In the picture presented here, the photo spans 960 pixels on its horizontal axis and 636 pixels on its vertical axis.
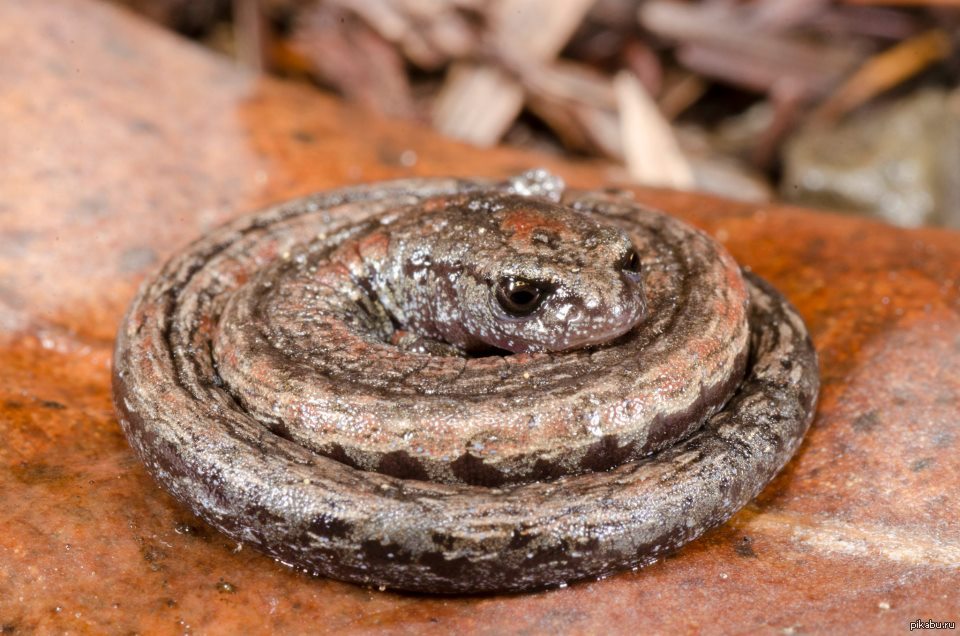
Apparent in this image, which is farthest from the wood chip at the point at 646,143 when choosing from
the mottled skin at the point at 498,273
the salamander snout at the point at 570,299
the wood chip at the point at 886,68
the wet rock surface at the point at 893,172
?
the salamander snout at the point at 570,299

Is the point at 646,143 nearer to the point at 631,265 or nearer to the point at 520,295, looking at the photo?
the point at 631,265

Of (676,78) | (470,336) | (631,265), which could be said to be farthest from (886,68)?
(470,336)

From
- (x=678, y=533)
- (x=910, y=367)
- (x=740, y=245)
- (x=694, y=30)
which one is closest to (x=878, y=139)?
(x=694, y=30)

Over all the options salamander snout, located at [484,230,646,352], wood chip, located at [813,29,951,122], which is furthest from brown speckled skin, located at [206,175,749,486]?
wood chip, located at [813,29,951,122]

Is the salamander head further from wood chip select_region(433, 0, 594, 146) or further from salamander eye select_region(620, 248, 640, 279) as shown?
wood chip select_region(433, 0, 594, 146)

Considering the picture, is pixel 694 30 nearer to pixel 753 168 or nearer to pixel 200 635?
pixel 753 168

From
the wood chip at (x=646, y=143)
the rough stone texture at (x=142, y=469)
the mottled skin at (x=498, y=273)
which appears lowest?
the wood chip at (x=646, y=143)

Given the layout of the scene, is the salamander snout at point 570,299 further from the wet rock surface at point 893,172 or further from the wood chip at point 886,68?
the wood chip at point 886,68
